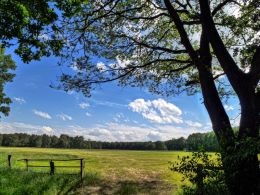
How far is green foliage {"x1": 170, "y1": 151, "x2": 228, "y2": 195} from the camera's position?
8.41m

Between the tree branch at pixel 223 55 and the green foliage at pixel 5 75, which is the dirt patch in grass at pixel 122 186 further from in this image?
the green foliage at pixel 5 75

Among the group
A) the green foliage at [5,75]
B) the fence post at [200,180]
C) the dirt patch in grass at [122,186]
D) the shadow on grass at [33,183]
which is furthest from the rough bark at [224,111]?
the green foliage at [5,75]

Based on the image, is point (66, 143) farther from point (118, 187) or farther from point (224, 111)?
point (224, 111)

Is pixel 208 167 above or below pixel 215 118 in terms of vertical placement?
below

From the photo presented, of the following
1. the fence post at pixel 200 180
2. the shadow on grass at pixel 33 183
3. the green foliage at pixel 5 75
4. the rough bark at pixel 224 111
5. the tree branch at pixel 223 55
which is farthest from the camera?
the green foliage at pixel 5 75

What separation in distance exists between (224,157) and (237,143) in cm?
82

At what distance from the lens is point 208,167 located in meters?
8.47

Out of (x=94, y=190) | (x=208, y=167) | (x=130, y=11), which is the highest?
(x=130, y=11)

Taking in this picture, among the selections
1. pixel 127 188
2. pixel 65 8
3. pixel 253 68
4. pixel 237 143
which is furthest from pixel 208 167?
pixel 127 188

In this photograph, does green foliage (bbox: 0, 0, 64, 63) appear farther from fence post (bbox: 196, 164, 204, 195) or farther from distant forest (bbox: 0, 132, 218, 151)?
distant forest (bbox: 0, 132, 218, 151)

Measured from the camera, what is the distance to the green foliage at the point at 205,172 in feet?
27.6

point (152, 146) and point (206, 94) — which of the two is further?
point (152, 146)

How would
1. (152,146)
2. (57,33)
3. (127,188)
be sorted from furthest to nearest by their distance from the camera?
(152,146) → (127,188) → (57,33)

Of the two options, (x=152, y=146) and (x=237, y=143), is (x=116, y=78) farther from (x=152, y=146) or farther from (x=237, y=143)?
(x=152, y=146)
